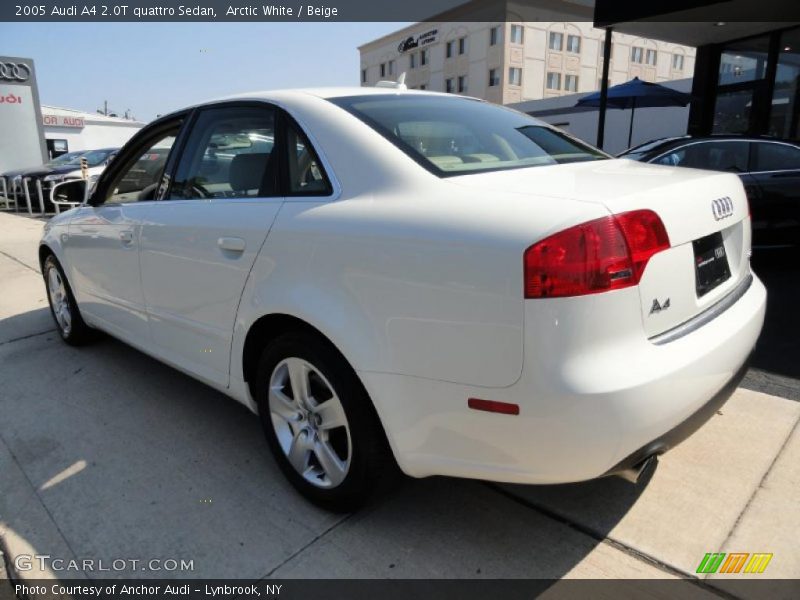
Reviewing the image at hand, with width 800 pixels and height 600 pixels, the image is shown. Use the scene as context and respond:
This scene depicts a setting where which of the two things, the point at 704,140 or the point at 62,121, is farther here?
the point at 62,121

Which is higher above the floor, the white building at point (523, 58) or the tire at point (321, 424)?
the white building at point (523, 58)

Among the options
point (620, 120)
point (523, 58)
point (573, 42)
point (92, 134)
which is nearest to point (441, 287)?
point (620, 120)

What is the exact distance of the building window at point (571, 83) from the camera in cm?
5281

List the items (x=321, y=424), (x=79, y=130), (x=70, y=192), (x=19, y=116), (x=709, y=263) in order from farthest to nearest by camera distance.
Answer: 1. (x=79, y=130)
2. (x=19, y=116)
3. (x=70, y=192)
4. (x=321, y=424)
5. (x=709, y=263)

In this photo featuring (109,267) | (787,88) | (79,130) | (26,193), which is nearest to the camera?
(109,267)

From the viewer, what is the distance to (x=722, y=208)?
82.3 inches

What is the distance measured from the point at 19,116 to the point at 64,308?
738 inches

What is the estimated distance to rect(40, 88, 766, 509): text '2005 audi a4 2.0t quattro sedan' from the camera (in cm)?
162

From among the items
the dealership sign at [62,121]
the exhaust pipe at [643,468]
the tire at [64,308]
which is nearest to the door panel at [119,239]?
the tire at [64,308]

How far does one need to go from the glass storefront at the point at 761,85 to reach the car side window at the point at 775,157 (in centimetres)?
633

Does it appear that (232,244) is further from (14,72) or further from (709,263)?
(14,72)

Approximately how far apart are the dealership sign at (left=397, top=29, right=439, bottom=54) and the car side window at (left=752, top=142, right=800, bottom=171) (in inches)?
2110

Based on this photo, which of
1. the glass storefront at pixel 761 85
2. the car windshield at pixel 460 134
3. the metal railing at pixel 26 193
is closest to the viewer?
the car windshield at pixel 460 134

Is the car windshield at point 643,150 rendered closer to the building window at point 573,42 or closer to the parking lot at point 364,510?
the parking lot at point 364,510
